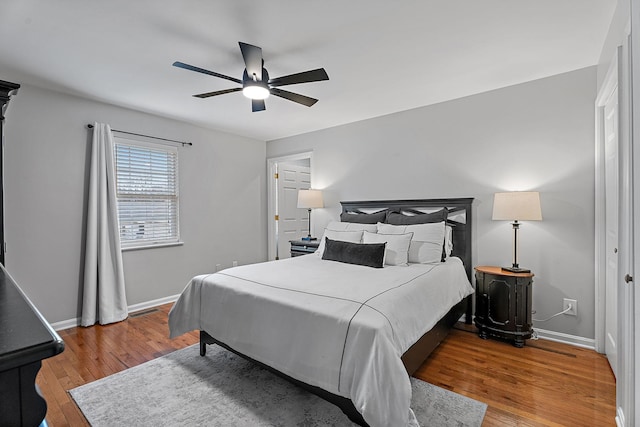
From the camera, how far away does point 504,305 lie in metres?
2.88

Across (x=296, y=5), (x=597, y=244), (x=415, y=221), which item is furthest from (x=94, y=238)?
(x=597, y=244)

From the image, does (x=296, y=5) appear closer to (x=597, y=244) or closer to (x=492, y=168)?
(x=492, y=168)

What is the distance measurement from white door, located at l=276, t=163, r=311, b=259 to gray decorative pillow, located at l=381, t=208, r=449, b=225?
2.42 meters

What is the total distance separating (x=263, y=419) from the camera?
6.23ft

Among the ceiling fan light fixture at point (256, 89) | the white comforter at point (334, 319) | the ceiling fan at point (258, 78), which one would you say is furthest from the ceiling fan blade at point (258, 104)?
the white comforter at point (334, 319)

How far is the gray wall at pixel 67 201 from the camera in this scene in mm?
3113

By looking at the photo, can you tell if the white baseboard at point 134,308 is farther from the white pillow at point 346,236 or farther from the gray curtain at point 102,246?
the white pillow at point 346,236

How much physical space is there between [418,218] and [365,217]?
0.73 m

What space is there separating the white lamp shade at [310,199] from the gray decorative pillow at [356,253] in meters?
1.35

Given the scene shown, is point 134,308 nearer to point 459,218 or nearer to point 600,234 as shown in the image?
point 459,218

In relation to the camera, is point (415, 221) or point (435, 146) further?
point (435, 146)

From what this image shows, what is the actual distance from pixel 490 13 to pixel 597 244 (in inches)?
84.7

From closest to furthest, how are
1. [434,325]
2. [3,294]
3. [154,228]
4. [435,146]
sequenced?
[3,294] < [434,325] < [435,146] < [154,228]

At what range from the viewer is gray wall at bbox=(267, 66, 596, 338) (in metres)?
2.86
